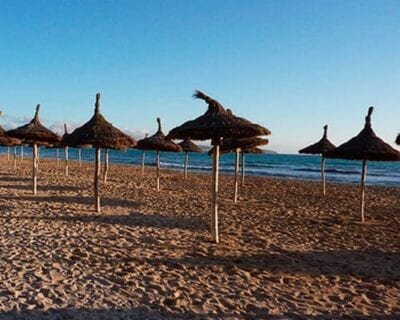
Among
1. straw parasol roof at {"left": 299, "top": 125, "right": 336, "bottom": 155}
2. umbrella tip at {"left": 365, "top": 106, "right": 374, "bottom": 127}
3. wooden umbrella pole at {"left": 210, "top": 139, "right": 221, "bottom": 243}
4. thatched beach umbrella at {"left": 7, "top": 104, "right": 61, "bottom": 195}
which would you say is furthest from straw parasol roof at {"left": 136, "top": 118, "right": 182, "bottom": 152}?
wooden umbrella pole at {"left": 210, "top": 139, "right": 221, "bottom": 243}

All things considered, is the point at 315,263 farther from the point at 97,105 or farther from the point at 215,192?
the point at 97,105

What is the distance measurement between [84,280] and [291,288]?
2.66m

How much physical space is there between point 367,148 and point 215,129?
514cm

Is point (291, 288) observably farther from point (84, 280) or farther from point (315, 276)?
point (84, 280)

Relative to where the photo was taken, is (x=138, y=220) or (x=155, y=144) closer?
(x=138, y=220)

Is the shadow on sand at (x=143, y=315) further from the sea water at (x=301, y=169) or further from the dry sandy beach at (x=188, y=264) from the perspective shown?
the sea water at (x=301, y=169)

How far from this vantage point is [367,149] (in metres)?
10.4

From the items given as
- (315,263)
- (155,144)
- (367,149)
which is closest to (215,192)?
(315,263)

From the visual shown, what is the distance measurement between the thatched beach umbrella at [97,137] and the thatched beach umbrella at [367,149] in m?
5.63

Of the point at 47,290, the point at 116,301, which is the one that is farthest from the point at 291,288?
the point at 47,290

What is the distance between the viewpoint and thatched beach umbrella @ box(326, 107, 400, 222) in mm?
10452

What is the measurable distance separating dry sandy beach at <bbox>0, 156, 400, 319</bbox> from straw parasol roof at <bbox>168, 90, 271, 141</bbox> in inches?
77.3

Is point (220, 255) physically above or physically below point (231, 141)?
below

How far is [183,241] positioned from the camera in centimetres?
768
